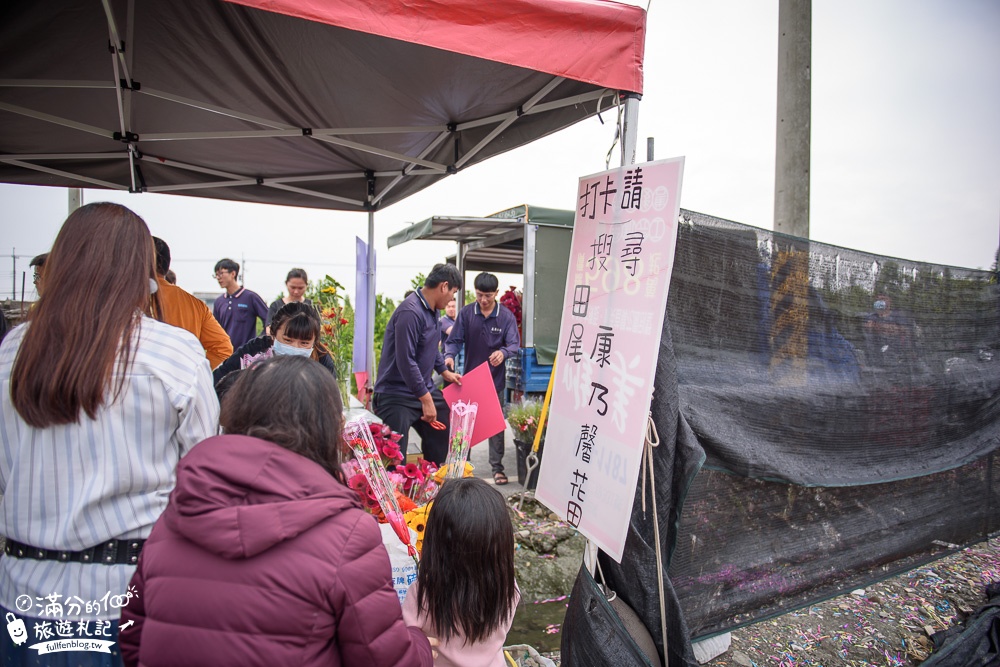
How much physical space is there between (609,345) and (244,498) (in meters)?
1.47

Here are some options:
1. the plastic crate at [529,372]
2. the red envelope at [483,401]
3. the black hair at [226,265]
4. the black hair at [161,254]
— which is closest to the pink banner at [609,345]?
the red envelope at [483,401]

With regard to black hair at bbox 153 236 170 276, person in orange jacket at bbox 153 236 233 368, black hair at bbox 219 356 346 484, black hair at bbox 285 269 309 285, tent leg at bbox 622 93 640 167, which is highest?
tent leg at bbox 622 93 640 167

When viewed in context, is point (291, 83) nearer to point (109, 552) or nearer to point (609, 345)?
point (609, 345)

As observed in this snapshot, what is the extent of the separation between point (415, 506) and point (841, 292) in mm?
2412

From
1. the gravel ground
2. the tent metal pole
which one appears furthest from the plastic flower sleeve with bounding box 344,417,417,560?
the tent metal pole

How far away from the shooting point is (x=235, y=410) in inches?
45.9

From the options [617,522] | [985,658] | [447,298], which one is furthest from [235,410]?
[985,658]

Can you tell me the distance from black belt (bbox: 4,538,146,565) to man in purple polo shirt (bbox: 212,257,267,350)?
464cm

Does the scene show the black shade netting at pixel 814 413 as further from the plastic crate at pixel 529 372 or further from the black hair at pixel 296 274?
the black hair at pixel 296 274

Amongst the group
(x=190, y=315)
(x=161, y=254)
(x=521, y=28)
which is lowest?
(x=190, y=315)

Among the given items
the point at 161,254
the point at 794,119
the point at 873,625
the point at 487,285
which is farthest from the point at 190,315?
the point at 794,119

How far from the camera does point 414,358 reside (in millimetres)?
3691

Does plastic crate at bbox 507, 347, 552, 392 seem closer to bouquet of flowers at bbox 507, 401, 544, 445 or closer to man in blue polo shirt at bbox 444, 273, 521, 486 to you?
man in blue polo shirt at bbox 444, 273, 521, 486

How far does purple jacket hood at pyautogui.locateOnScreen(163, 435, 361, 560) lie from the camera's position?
963 millimetres
